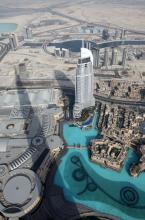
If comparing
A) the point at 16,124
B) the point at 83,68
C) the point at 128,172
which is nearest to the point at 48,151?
the point at 16,124

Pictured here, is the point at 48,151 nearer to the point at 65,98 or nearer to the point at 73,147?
the point at 73,147

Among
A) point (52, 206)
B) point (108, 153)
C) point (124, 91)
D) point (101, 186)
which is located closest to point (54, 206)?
point (52, 206)

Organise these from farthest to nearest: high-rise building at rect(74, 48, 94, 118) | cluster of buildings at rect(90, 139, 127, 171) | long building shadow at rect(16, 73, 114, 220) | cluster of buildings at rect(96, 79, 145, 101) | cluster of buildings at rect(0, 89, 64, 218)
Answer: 1. cluster of buildings at rect(96, 79, 145, 101)
2. high-rise building at rect(74, 48, 94, 118)
3. cluster of buildings at rect(90, 139, 127, 171)
4. cluster of buildings at rect(0, 89, 64, 218)
5. long building shadow at rect(16, 73, 114, 220)

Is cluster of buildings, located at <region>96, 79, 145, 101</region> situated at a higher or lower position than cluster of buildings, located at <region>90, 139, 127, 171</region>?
higher

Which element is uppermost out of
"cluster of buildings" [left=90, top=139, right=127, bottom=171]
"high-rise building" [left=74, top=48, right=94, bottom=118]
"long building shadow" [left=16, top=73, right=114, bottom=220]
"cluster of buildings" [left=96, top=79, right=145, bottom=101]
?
"high-rise building" [left=74, top=48, right=94, bottom=118]

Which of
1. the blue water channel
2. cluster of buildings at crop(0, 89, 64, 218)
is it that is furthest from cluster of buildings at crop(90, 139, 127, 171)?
cluster of buildings at crop(0, 89, 64, 218)

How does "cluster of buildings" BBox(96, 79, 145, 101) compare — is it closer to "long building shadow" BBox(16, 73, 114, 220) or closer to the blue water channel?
the blue water channel
